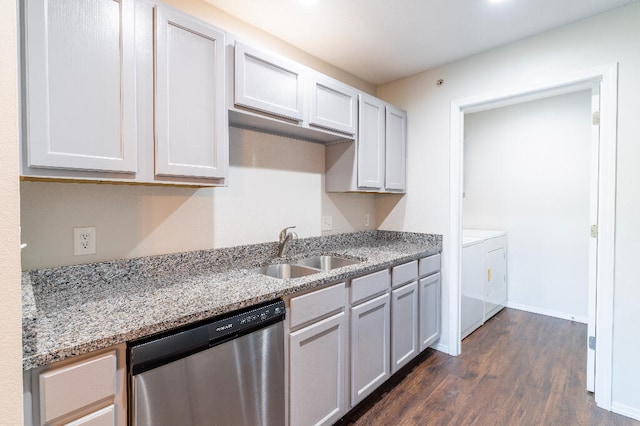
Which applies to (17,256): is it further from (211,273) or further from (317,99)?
(317,99)

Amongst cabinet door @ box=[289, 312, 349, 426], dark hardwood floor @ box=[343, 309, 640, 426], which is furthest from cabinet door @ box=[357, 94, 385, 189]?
dark hardwood floor @ box=[343, 309, 640, 426]

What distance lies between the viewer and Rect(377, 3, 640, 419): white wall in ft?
6.09

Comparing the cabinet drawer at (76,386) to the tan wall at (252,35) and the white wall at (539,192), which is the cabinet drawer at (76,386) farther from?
the white wall at (539,192)

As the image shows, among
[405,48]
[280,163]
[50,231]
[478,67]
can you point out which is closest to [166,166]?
[50,231]

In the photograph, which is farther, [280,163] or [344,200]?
[344,200]

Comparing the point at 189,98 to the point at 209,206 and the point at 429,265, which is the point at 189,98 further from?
the point at 429,265

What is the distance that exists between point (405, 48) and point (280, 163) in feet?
4.24

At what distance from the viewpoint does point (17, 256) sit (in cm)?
65

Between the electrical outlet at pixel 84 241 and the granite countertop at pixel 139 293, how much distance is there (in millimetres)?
75

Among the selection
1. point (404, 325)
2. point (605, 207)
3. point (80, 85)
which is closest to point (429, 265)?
point (404, 325)

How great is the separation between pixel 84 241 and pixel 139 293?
0.39m

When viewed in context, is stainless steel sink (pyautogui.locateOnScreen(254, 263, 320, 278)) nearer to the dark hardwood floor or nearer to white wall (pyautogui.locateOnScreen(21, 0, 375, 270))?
white wall (pyautogui.locateOnScreen(21, 0, 375, 270))

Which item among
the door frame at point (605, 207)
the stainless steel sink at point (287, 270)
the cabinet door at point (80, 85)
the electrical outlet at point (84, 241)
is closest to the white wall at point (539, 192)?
the door frame at point (605, 207)

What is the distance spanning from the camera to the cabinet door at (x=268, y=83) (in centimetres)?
160
